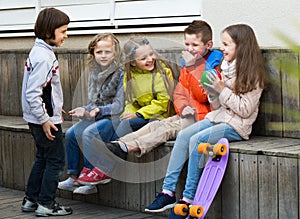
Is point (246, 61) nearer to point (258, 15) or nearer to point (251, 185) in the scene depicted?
point (251, 185)

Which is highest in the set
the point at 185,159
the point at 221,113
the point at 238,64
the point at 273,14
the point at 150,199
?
the point at 273,14

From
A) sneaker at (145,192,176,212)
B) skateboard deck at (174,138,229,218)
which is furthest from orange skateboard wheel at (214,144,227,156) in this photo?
sneaker at (145,192,176,212)

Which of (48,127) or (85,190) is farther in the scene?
(85,190)

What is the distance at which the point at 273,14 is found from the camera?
5.13 meters

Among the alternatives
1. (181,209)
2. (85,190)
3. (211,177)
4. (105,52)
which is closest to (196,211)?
→ (181,209)

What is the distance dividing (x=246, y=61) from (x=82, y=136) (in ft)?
4.38

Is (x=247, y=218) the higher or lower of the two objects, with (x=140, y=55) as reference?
lower

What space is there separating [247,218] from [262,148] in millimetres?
444

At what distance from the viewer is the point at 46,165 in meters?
4.70

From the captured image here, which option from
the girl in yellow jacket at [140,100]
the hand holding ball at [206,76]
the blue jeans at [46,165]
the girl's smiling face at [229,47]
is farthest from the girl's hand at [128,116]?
the girl's smiling face at [229,47]

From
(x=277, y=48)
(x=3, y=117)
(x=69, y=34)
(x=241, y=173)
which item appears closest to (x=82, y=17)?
(x=69, y=34)

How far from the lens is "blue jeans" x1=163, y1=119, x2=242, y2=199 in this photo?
4.18 m

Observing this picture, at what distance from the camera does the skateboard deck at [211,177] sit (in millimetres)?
4066

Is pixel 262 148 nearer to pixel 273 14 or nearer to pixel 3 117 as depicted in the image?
pixel 273 14
